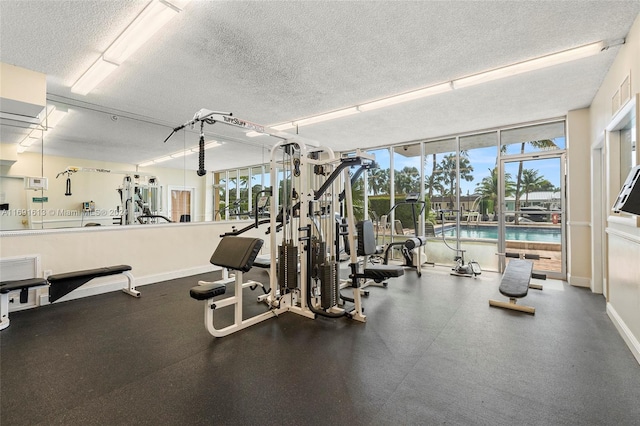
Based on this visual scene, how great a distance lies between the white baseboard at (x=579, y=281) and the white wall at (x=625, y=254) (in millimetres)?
1493

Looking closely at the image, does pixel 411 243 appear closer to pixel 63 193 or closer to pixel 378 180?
pixel 378 180

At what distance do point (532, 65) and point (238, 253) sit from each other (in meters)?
3.69

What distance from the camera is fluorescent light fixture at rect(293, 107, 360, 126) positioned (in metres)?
4.60

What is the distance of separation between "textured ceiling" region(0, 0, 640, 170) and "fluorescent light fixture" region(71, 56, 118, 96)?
0.24ft

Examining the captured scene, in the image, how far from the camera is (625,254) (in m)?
2.60

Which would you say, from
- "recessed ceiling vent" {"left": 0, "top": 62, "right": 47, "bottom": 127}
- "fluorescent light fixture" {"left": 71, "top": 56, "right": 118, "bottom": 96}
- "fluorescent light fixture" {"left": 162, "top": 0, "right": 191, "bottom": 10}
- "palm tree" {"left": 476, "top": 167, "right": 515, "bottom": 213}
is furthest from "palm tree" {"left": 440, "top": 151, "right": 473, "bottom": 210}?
"recessed ceiling vent" {"left": 0, "top": 62, "right": 47, "bottom": 127}

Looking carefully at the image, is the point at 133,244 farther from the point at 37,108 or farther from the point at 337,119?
the point at 337,119

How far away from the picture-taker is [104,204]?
14.7ft

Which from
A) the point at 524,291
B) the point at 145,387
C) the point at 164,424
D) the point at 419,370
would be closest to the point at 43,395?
the point at 145,387

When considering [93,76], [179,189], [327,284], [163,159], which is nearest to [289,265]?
[327,284]

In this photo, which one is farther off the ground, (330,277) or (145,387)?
(330,277)

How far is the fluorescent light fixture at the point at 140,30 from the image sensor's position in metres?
2.23

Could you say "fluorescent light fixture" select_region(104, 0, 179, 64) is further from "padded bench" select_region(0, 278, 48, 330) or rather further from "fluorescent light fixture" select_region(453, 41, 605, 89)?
"fluorescent light fixture" select_region(453, 41, 605, 89)

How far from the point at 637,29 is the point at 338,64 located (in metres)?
2.52
